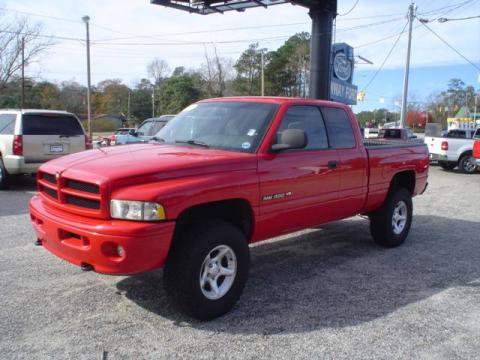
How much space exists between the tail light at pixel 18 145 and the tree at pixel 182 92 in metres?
60.6

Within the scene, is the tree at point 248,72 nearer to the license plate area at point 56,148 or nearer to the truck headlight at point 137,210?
the license plate area at point 56,148

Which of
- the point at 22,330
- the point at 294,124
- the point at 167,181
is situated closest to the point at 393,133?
the point at 294,124

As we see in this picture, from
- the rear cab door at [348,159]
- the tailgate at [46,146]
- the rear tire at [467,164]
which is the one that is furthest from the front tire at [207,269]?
the rear tire at [467,164]

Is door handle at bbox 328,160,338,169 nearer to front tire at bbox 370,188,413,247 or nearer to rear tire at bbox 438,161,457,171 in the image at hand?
front tire at bbox 370,188,413,247

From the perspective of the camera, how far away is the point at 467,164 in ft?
56.6

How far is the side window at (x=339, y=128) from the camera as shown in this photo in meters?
5.28

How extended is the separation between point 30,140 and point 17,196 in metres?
1.23

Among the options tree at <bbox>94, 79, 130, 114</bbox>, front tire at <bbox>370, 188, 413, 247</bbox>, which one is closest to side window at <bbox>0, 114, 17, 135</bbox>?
front tire at <bbox>370, 188, 413, 247</bbox>

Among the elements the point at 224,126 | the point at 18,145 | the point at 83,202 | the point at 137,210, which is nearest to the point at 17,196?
the point at 18,145

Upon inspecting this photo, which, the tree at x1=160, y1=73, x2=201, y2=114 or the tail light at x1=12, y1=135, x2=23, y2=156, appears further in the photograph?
the tree at x1=160, y1=73, x2=201, y2=114

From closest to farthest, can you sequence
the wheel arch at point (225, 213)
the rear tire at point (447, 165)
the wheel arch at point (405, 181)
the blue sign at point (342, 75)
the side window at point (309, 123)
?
the wheel arch at point (225, 213)
the side window at point (309, 123)
the wheel arch at point (405, 181)
the blue sign at point (342, 75)
the rear tire at point (447, 165)

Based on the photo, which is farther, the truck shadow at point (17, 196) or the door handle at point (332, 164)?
the truck shadow at point (17, 196)

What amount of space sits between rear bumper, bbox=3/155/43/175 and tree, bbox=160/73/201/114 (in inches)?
2383

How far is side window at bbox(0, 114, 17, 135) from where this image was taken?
10.00m
